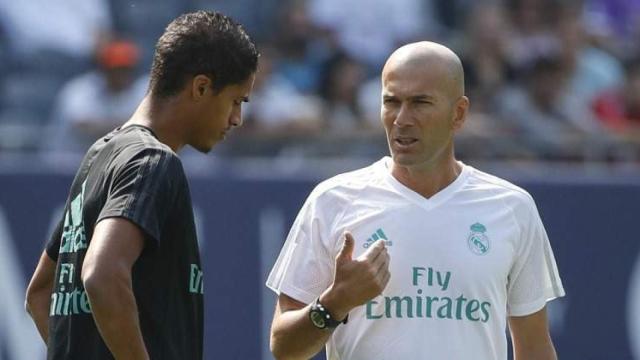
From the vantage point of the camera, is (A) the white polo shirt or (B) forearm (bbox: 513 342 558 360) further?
(B) forearm (bbox: 513 342 558 360)

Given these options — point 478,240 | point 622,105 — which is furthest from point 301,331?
point 622,105

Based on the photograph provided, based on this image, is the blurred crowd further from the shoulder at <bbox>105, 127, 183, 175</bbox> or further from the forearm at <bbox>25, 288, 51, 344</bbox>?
the shoulder at <bbox>105, 127, 183, 175</bbox>

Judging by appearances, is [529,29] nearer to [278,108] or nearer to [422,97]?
[278,108]

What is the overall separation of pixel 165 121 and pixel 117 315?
72 centimetres

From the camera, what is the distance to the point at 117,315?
380 centimetres

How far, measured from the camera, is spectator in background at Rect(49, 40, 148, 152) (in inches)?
372

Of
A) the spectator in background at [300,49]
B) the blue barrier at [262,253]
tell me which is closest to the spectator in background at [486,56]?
the spectator in background at [300,49]

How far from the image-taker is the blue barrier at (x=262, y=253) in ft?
28.2

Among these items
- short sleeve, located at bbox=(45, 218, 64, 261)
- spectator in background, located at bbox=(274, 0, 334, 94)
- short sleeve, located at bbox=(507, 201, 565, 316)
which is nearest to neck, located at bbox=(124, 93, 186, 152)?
short sleeve, located at bbox=(45, 218, 64, 261)

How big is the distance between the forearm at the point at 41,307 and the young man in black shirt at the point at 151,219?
0.15 metres

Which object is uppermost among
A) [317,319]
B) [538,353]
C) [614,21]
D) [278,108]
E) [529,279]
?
[614,21]

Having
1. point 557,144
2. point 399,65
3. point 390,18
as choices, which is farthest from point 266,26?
point 399,65

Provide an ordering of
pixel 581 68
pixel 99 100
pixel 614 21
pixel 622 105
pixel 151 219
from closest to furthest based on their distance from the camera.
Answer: pixel 151 219, pixel 99 100, pixel 622 105, pixel 581 68, pixel 614 21

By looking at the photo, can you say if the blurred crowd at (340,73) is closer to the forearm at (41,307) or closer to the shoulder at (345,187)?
the shoulder at (345,187)
